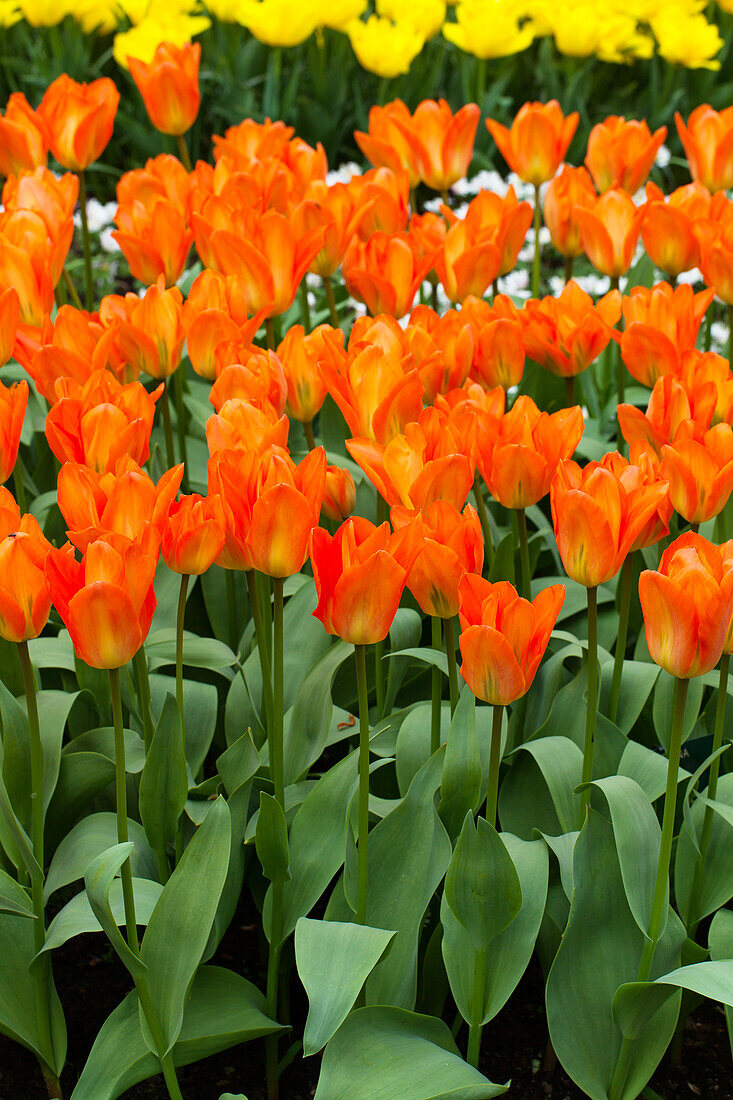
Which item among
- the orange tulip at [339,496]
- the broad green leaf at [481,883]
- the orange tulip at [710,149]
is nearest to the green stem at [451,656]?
the broad green leaf at [481,883]

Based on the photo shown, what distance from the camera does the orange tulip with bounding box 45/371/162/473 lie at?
1466 mm

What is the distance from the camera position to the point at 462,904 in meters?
1.31

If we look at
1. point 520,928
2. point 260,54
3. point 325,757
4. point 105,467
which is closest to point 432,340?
point 105,467

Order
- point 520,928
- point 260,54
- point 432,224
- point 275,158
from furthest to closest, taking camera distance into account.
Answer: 1. point 260,54
2. point 275,158
3. point 432,224
4. point 520,928

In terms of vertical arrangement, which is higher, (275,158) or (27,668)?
(275,158)

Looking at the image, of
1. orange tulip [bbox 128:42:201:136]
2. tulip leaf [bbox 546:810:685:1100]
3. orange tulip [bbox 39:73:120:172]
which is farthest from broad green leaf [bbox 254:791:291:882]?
orange tulip [bbox 128:42:201:136]

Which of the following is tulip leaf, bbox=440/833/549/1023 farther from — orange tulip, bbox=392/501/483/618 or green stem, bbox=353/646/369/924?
orange tulip, bbox=392/501/483/618

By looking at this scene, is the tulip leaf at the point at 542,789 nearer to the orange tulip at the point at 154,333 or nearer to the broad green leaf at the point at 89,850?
the broad green leaf at the point at 89,850

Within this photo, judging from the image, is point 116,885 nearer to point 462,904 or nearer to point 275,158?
point 462,904

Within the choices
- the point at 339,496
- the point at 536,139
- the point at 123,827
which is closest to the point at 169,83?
the point at 536,139

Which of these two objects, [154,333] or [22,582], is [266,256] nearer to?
[154,333]

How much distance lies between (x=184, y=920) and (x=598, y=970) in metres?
0.52

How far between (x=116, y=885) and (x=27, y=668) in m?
0.35

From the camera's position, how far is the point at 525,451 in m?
1.44
